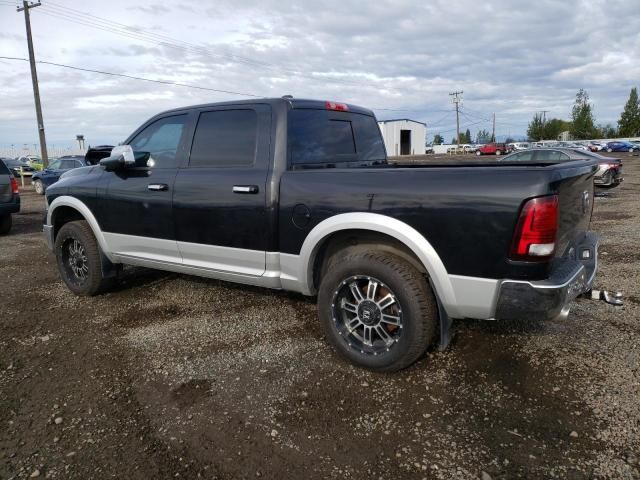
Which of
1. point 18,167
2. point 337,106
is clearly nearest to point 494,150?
point 18,167

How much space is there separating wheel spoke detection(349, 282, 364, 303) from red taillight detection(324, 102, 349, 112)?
1.75m

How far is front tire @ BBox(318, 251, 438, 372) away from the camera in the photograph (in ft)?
10.2

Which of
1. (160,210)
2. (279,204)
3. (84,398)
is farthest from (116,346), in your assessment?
(279,204)

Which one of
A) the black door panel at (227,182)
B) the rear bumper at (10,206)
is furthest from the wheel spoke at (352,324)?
the rear bumper at (10,206)

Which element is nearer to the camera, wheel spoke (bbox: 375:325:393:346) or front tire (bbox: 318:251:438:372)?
front tire (bbox: 318:251:438:372)

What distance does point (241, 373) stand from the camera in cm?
346

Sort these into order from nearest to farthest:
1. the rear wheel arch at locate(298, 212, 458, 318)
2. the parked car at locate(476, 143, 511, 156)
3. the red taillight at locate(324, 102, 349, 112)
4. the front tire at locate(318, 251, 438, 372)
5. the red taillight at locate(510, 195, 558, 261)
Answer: the red taillight at locate(510, 195, 558, 261) < the rear wheel arch at locate(298, 212, 458, 318) < the front tire at locate(318, 251, 438, 372) < the red taillight at locate(324, 102, 349, 112) < the parked car at locate(476, 143, 511, 156)

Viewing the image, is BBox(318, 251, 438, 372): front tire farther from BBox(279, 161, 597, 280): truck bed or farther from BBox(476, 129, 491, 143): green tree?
BBox(476, 129, 491, 143): green tree

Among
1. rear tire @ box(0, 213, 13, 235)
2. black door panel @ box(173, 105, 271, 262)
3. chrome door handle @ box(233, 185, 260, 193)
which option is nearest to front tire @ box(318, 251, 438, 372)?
black door panel @ box(173, 105, 271, 262)

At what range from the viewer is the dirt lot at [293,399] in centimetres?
249

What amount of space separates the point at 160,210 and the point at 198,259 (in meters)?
0.59

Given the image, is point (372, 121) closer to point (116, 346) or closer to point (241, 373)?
point (241, 373)

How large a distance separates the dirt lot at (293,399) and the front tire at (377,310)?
0.18 meters

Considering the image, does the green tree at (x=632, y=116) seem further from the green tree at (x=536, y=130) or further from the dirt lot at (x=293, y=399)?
the dirt lot at (x=293, y=399)
